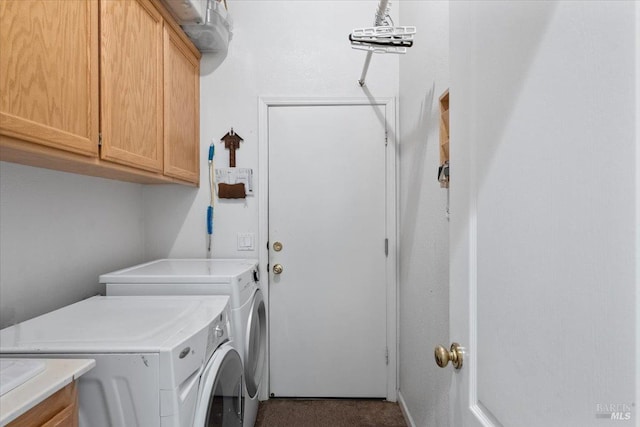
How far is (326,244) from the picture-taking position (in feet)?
7.17

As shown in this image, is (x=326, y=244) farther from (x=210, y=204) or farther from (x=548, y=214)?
(x=548, y=214)

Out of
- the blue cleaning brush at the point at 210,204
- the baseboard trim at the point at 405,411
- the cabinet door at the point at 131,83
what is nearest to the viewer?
the cabinet door at the point at 131,83

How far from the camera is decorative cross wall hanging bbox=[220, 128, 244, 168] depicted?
218 centimetres

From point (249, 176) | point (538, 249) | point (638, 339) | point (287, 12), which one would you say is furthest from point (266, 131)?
point (638, 339)

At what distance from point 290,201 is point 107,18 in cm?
133

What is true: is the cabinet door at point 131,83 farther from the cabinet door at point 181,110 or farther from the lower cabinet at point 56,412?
the lower cabinet at point 56,412

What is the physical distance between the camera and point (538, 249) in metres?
0.50

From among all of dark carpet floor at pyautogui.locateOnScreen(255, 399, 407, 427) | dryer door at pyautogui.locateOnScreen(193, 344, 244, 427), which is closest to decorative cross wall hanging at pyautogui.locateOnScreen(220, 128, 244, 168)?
dryer door at pyautogui.locateOnScreen(193, 344, 244, 427)

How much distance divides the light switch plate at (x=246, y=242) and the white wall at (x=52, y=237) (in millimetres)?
→ 704

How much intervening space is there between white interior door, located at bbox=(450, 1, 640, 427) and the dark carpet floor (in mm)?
1423

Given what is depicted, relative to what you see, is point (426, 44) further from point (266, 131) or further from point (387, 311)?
point (387, 311)

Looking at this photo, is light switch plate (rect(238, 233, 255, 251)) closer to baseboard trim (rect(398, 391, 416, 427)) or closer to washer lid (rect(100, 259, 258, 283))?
washer lid (rect(100, 259, 258, 283))

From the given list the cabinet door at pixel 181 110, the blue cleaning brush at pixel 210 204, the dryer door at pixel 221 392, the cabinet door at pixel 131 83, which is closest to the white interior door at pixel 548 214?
the dryer door at pixel 221 392

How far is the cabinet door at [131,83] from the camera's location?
48.3 inches
